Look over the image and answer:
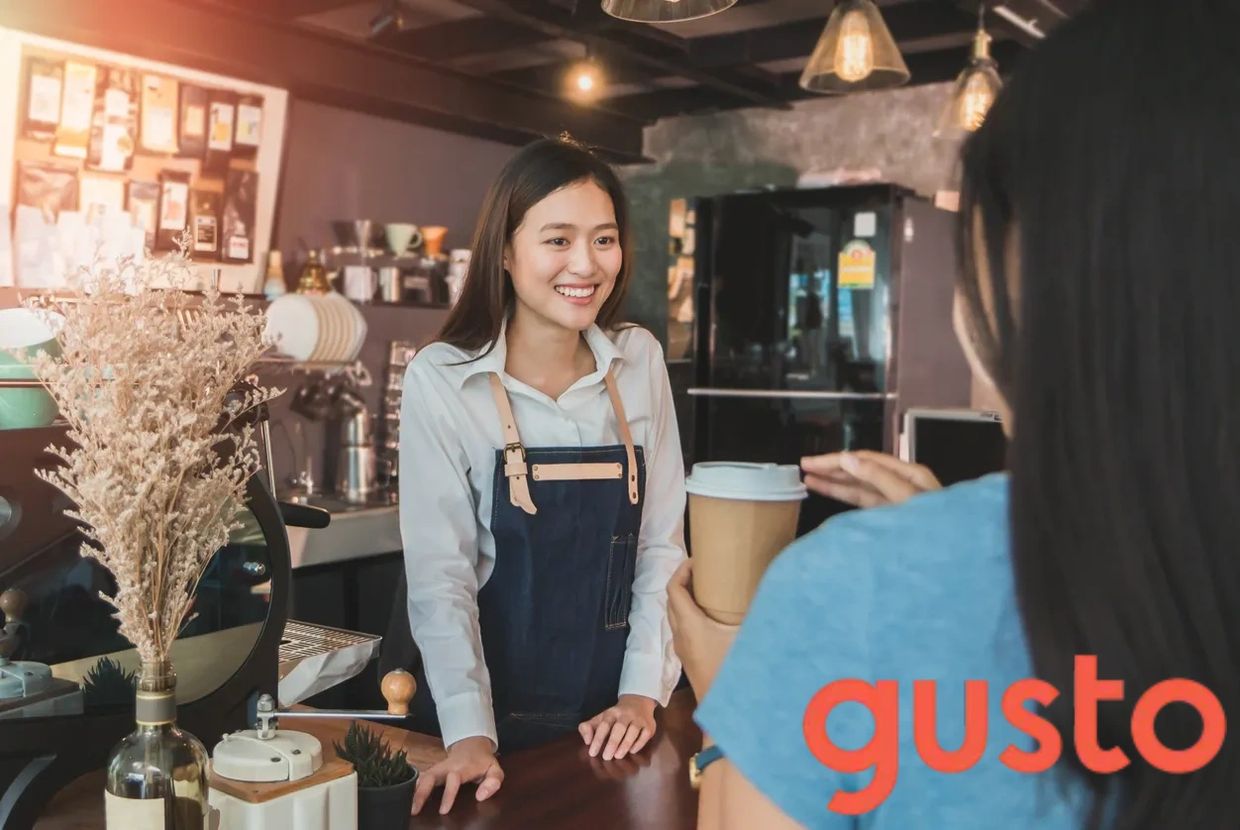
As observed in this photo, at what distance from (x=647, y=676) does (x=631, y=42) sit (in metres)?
3.41

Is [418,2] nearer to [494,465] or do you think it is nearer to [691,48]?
[691,48]

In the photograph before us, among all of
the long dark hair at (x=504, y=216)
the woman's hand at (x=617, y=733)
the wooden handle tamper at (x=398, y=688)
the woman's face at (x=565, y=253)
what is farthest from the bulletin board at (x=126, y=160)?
the wooden handle tamper at (x=398, y=688)

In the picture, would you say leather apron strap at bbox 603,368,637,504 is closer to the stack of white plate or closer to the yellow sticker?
the stack of white plate

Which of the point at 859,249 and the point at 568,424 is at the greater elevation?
the point at 859,249

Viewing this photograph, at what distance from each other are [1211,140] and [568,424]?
1.34m

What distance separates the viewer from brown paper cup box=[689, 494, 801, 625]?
883mm

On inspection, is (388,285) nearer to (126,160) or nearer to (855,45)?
(126,160)

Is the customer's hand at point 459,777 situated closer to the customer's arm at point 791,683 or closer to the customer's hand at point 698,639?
the customer's hand at point 698,639

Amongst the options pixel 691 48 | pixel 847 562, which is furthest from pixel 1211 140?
pixel 691 48

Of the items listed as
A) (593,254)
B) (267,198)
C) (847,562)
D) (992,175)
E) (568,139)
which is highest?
(267,198)

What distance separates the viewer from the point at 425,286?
15.7 feet

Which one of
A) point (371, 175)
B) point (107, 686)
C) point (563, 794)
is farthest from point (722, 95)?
point (107, 686)

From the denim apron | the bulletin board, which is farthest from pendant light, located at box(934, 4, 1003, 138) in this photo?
the bulletin board

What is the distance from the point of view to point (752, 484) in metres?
0.88
